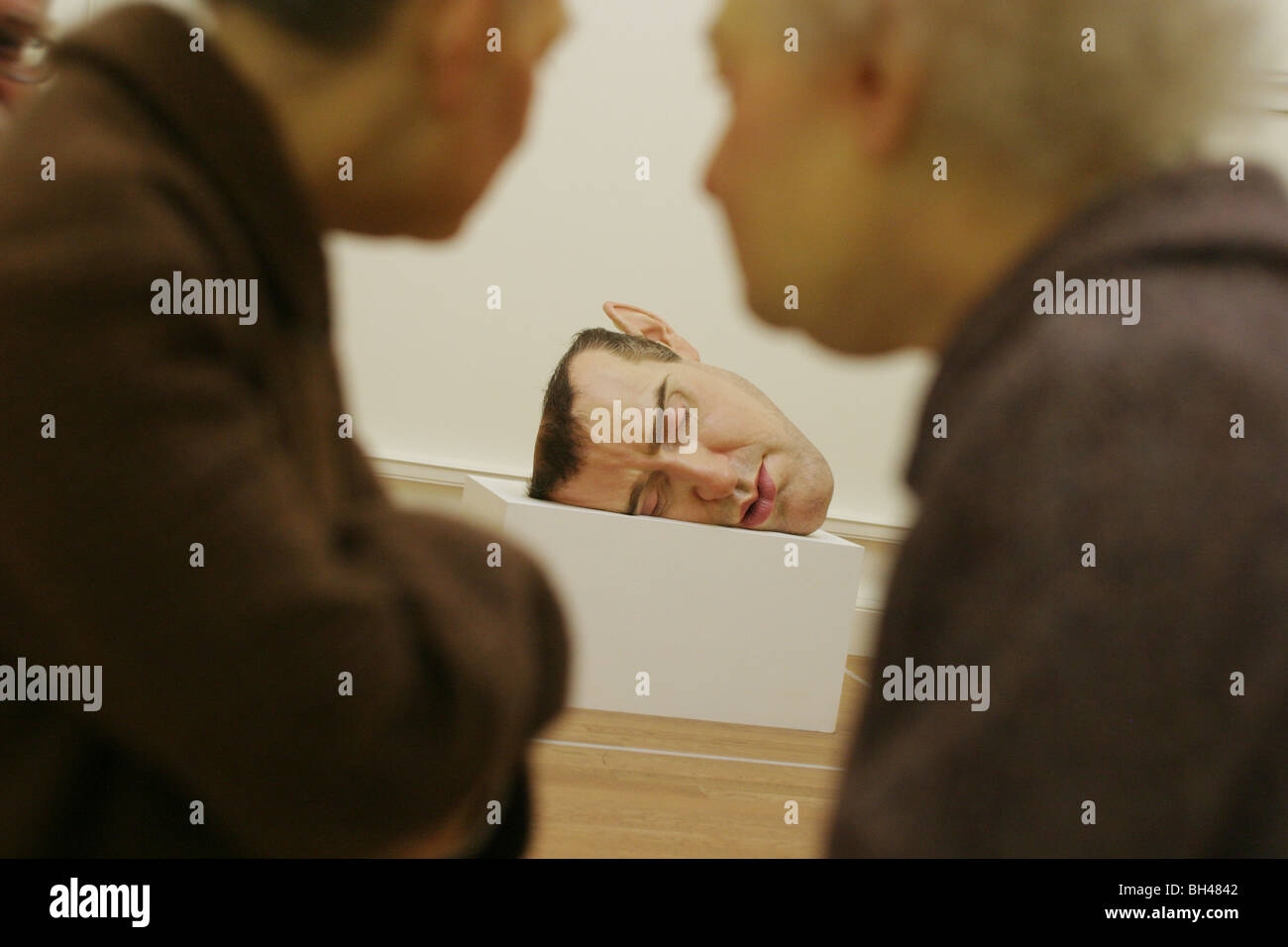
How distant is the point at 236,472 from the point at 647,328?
2.53 m

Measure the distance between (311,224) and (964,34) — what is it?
0.29 m

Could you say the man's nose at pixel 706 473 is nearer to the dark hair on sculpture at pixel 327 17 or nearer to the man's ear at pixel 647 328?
the man's ear at pixel 647 328

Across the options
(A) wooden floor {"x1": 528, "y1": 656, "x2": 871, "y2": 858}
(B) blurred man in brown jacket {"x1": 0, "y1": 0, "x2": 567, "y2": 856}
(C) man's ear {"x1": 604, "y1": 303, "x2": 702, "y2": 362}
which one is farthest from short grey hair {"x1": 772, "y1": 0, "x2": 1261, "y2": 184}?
(C) man's ear {"x1": 604, "y1": 303, "x2": 702, "y2": 362}

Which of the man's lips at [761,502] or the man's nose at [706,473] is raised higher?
the man's nose at [706,473]

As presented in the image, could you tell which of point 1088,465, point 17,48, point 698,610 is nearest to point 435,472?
point 698,610

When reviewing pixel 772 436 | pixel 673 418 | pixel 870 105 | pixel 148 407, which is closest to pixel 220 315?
pixel 148 407

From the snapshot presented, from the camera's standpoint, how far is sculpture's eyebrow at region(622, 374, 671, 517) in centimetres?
246

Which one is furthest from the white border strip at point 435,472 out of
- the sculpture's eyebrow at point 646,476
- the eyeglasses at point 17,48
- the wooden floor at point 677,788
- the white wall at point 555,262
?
the eyeglasses at point 17,48

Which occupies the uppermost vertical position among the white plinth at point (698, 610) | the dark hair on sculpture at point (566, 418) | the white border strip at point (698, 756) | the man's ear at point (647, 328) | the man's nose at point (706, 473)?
the man's ear at point (647, 328)

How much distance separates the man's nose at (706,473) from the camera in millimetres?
2535

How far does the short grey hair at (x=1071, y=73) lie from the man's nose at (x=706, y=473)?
2012 millimetres

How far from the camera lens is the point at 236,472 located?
439 mm

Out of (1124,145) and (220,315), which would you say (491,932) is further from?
(1124,145)

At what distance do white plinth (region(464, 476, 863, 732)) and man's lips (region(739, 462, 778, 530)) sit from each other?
0.09 meters
